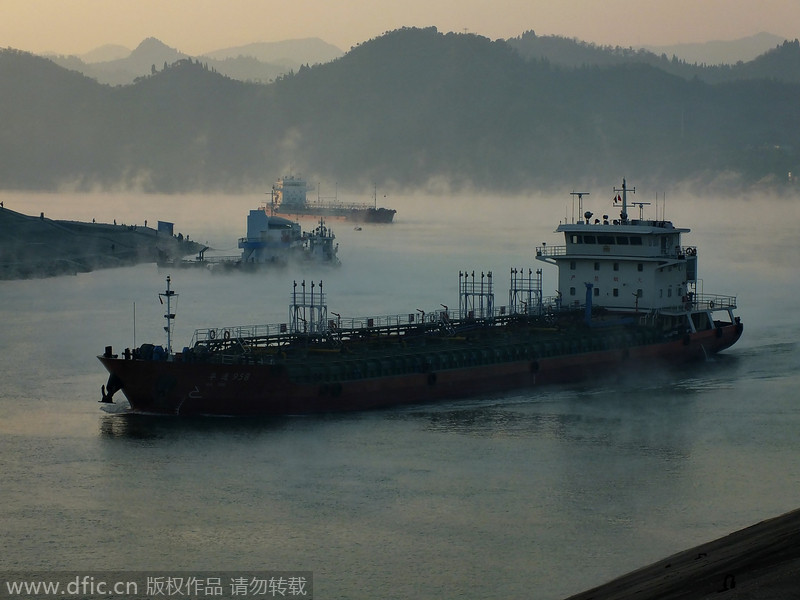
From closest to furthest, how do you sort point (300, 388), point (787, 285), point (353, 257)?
point (300, 388) < point (787, 285) < point (353, 257)

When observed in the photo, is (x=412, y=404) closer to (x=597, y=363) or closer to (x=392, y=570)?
(x=597, y=363)

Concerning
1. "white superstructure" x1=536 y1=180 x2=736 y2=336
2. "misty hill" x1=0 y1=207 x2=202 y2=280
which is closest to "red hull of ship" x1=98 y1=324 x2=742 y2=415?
"white superstructure" x1=536 y1=180 x2=736 y2=336

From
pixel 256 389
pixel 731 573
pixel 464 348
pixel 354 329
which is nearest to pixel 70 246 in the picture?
pixel 354 329

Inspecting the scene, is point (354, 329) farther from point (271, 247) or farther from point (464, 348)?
point (271, 247)

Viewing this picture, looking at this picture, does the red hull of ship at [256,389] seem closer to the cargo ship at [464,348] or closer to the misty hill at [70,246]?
the cargo ship at [464,348]

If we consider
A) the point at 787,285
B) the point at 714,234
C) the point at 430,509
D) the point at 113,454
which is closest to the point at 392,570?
the point at 430,509
